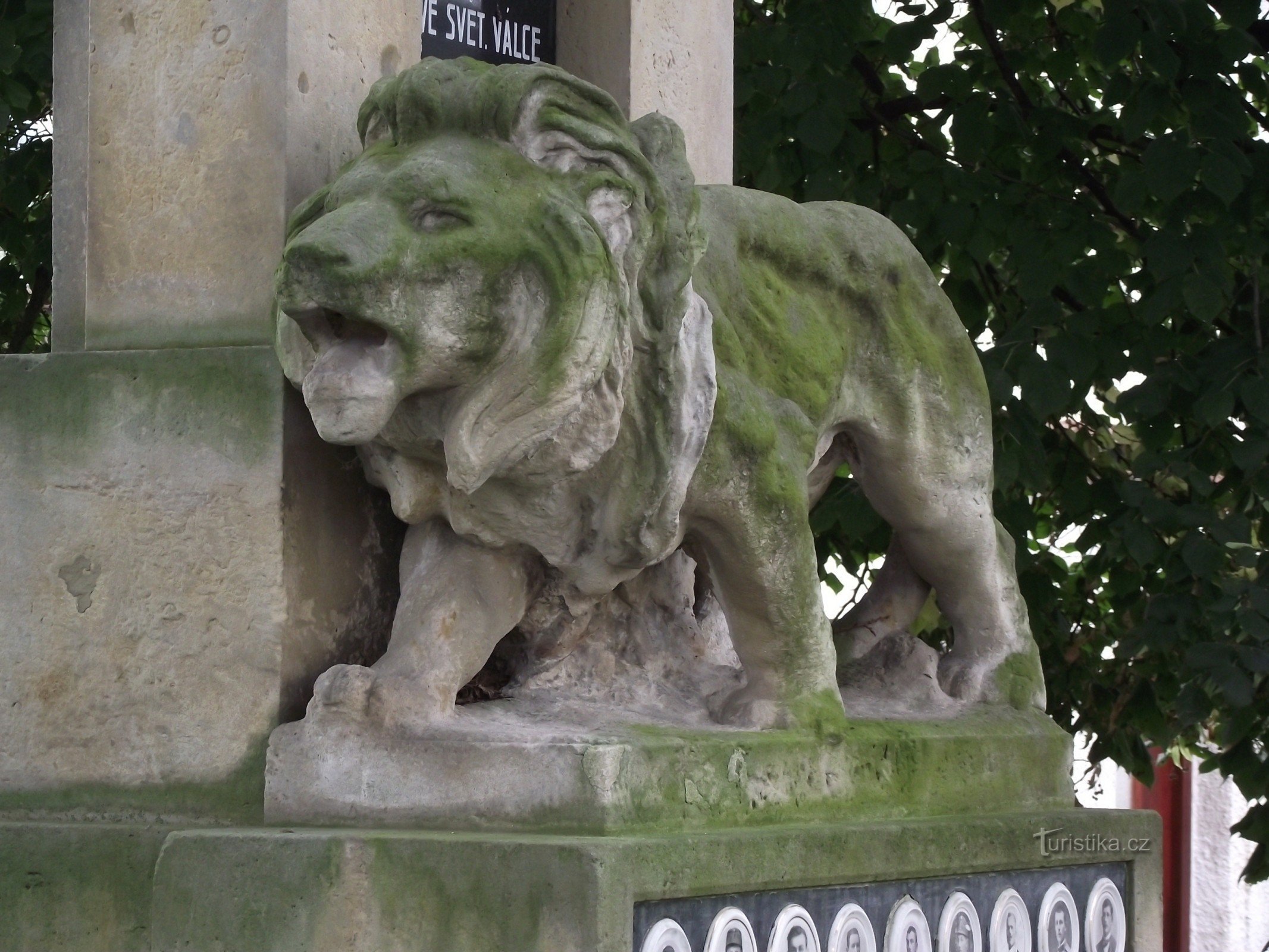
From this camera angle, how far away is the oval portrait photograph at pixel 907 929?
348 centimetres

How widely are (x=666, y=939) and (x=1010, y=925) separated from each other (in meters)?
1.04

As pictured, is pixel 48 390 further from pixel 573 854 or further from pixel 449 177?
pixel 573 854

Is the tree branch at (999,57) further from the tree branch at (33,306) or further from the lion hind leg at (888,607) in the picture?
the tree branch at (33,306)

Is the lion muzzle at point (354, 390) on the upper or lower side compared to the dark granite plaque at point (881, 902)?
upper

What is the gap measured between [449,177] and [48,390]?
91 cm

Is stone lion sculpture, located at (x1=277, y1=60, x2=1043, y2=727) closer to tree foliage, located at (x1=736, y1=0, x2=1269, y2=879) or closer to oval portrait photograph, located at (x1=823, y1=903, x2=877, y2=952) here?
oval portrait photograph, located at (x1=823, y1=903, x2=877, y2=952)

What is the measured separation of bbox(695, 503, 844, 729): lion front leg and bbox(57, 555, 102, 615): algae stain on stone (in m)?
0.99

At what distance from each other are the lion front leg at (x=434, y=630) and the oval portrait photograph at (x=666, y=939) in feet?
→ 1.59

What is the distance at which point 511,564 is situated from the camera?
339 centimetres

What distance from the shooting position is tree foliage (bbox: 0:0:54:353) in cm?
617

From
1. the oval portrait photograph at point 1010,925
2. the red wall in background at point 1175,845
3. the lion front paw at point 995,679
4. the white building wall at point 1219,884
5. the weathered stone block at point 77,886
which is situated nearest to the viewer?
the weathered stone block at point 77,886

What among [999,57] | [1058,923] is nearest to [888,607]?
[1058,923]

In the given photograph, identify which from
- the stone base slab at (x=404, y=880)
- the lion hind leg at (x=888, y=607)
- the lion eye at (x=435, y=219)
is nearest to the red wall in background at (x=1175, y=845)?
the lion hind leg at (x=888, y=607)

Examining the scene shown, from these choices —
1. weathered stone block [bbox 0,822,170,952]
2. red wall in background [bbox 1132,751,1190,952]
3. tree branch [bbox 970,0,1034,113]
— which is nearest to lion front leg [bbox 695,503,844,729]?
weathered stone block [bbox 0,822,170,952]
